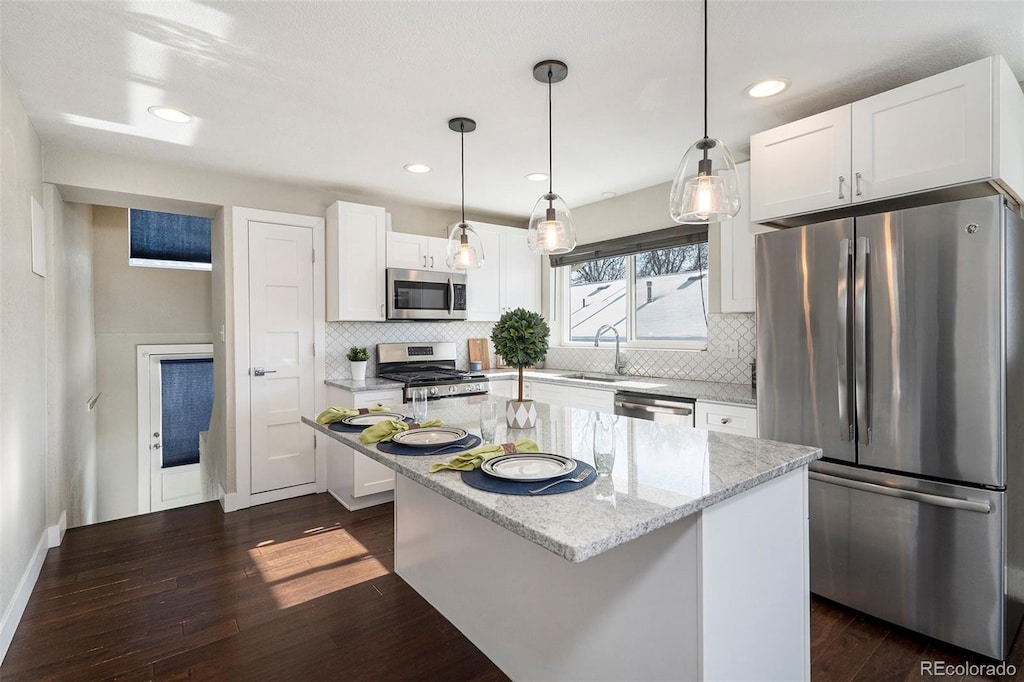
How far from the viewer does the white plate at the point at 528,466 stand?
1343mm

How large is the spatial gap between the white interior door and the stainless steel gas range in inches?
24.6

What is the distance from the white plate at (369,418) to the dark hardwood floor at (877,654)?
73.6 inches

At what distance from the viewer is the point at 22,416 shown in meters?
2.43

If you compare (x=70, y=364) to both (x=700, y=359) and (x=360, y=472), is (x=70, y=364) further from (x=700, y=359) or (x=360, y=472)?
(x=700, y=359)

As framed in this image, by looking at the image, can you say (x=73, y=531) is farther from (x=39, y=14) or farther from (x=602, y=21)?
(x=602, y=21)

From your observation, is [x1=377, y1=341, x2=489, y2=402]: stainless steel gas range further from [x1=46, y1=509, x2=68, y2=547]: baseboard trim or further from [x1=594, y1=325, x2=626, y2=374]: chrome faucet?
[x1=46, y1=509, x2=68, y2=547]: baseboard trim

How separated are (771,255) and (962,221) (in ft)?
2.38

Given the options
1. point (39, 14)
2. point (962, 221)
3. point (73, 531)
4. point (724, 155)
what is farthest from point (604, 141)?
point (73, 531)

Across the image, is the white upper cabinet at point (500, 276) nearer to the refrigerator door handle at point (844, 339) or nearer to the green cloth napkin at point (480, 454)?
the refrigerator door handle at point (844, 339)

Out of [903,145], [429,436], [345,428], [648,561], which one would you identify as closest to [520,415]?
[429,436]

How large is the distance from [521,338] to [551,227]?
20.6 inches

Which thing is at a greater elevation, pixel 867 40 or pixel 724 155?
pixel 867 40

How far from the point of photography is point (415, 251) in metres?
4.23

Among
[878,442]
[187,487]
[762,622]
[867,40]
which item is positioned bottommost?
[187,487]
